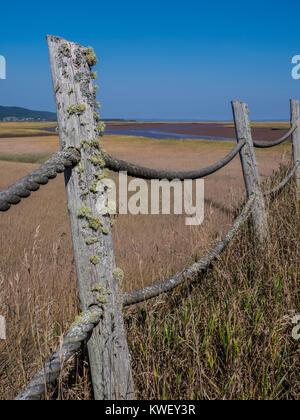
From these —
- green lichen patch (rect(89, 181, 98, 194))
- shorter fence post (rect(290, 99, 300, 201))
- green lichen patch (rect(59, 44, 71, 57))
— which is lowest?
green lichen patch (rect(89, 181, 98, 194))

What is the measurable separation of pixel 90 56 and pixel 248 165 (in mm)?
2124

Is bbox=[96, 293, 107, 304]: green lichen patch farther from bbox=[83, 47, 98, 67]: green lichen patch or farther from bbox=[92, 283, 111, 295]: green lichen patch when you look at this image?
bbox=[83, 47, 98, 67]: green lichen patch

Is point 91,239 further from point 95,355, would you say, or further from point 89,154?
point 95,355

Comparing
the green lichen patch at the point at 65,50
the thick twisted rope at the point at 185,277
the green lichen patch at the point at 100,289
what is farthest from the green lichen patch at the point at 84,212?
the green lichen patch at the point at 65,50

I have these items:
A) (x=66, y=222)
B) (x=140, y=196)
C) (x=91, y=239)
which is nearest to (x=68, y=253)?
(x=66, y=222)

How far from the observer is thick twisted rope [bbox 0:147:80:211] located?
3.50 ft

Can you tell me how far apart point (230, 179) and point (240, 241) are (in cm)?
637

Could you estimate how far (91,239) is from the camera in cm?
128

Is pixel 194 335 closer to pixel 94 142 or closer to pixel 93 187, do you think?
pixel 93 187

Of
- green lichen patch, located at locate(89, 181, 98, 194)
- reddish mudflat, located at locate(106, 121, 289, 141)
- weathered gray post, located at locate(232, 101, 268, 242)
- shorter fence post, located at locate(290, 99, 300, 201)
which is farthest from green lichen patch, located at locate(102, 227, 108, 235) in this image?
reddish mudflat, located at locate(106, 121, 289, 141)

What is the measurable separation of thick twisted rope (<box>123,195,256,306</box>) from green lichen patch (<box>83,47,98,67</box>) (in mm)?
923

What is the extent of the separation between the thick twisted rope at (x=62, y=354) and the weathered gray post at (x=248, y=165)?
6.76 ft

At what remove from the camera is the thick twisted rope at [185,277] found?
5.21 ft

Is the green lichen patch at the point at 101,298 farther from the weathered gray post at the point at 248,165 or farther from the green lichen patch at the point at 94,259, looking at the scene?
the weathered gray post at the point at 248,165
